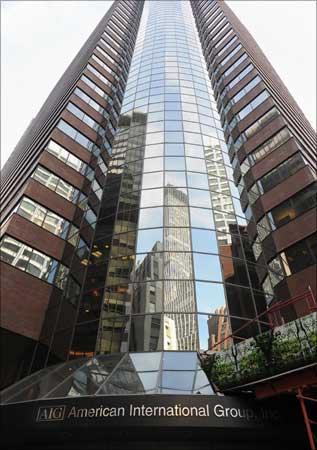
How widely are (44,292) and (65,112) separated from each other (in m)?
19.2

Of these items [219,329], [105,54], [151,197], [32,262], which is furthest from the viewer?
[105,54]

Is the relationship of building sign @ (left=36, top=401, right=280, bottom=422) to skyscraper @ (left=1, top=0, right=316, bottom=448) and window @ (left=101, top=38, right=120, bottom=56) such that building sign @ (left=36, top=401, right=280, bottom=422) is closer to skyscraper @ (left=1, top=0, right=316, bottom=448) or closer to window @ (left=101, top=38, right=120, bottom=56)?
skyscraper @ (left=1, top=0, right=316, bottom=448)

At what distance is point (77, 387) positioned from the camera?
42.1ft

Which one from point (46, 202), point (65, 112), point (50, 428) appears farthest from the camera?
point (65, 112)

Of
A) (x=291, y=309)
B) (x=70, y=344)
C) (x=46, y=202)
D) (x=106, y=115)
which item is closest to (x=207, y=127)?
(x=106, y=115)

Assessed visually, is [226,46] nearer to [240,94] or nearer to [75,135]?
[240,94]

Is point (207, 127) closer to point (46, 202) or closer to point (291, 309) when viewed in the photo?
point (46, 202)

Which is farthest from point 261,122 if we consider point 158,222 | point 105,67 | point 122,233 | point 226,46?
point 105,67

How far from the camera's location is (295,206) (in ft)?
77.4

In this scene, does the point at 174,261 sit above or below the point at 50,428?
above

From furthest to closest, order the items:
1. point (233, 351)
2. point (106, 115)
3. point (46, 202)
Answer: point (106, 115) < point (46, 202) < point (233, 351)

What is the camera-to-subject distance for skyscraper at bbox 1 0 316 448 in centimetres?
1566

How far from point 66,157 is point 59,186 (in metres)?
3.47

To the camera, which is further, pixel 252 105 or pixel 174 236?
pixel 252 105
